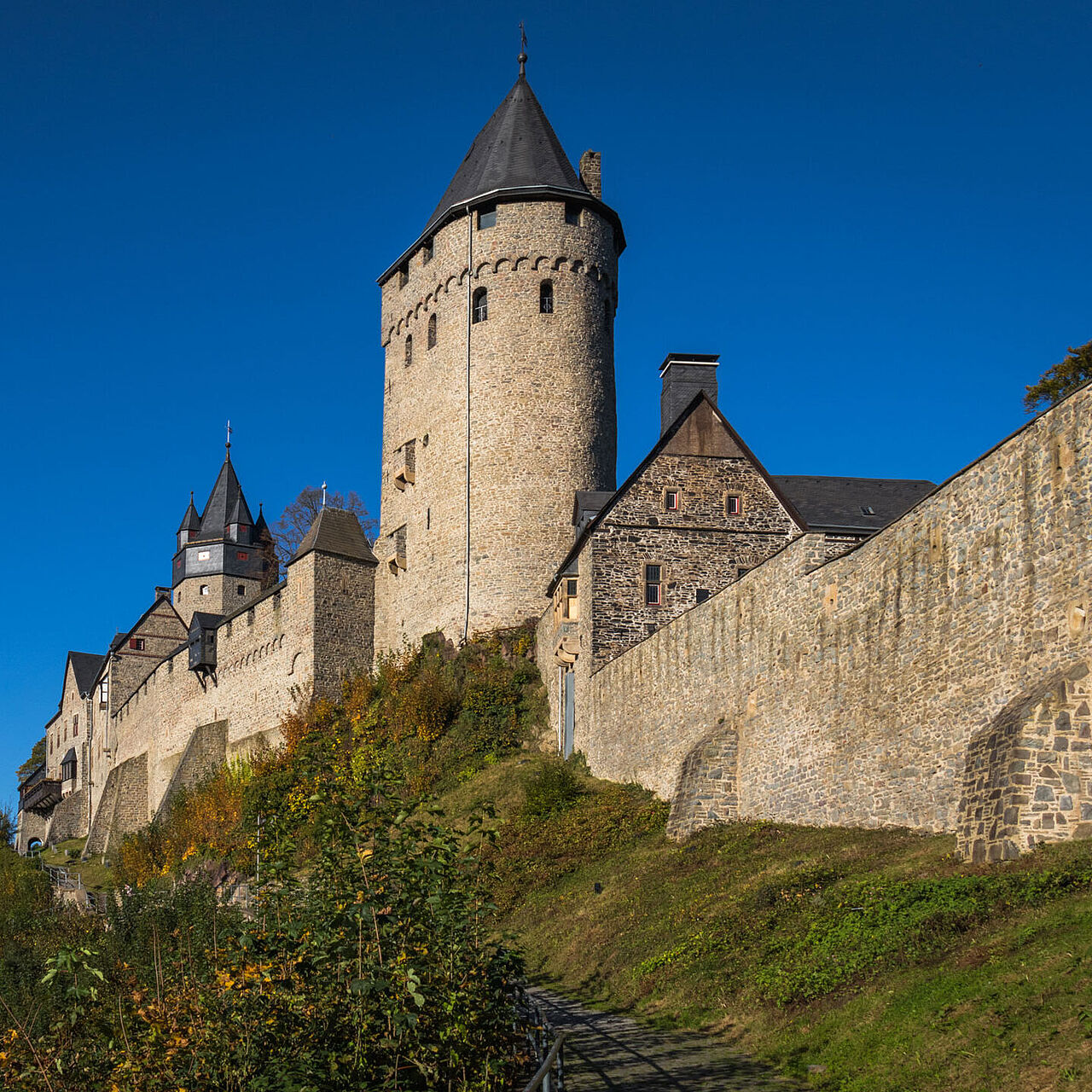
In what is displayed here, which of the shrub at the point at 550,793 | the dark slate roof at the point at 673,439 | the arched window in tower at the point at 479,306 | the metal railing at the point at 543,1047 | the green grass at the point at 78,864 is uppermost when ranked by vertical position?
the arched window in tower at the point at 479,306

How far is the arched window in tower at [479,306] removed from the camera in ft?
134

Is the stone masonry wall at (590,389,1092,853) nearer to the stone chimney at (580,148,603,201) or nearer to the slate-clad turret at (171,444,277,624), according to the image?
the stone chimney at (580,148,603,201)

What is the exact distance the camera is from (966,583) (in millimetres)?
13812

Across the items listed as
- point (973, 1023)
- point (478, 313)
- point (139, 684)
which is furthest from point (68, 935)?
point (139, 684)

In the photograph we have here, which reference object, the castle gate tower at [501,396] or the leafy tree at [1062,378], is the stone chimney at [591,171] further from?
the leafy tree at [1062,378]

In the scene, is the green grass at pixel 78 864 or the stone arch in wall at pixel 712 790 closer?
the stone arch in wall at pixel 712 790

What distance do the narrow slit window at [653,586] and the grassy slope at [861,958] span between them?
1111 cm

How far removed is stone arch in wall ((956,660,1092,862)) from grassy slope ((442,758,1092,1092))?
0.83 ft

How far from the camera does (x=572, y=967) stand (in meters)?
16.2

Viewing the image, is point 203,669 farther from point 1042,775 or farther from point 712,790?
point 1042,775

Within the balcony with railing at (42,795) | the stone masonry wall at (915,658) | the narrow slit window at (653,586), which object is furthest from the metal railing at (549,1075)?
the balcony with railing at (42,795)

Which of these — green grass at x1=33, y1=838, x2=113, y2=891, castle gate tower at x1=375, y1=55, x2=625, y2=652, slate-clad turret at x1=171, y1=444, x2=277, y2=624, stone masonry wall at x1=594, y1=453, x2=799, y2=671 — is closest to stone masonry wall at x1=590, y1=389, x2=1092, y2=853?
stone masonry wall at x1=594, y1=453, x2=799, y2=671

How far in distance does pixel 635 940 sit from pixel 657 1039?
4.14m

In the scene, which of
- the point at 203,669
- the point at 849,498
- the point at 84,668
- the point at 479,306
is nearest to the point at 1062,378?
the point at 849,498
